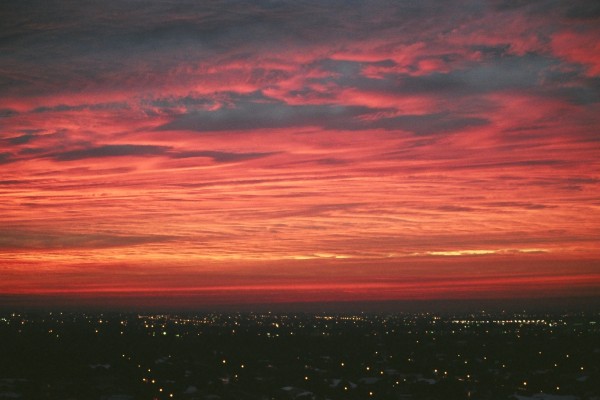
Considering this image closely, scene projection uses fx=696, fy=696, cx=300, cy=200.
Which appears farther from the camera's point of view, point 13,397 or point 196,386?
point 196,386

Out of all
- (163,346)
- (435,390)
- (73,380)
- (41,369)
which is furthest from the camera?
(163,346)

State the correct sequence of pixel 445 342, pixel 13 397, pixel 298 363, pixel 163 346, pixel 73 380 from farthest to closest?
1. pixel 445 342
2. pixel 163 346
3. pixel 298 363
4. pixel 73 380
5. pixel 13 397

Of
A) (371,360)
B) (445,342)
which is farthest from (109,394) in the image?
(445,342)

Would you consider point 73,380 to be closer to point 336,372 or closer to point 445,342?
point 336,372

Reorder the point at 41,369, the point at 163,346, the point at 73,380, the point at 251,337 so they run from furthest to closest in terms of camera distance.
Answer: the point at 251,337 < the point at 163,346 < the point at 41,369 < the point at 73,380

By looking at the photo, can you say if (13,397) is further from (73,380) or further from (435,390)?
(435,390)

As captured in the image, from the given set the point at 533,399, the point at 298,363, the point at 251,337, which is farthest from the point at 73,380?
the point at 251,337
